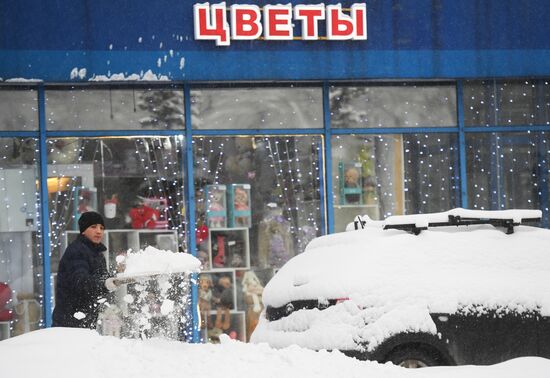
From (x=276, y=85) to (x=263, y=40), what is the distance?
0.71 metres

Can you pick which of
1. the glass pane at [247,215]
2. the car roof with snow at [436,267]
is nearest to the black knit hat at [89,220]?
the car roof with snow at [436,267]

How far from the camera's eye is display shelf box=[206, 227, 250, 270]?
1349 cm

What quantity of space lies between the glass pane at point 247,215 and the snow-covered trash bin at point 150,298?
37cm

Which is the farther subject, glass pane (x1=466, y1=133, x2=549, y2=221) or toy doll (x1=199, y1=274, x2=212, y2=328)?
glass pane (x1=466, y1=133, x2=549, y2=221)

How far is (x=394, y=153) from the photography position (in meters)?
14.0

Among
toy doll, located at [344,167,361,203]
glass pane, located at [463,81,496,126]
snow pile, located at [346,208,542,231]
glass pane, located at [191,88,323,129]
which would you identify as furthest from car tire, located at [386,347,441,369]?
glass pane, located at [463,81,496,126]

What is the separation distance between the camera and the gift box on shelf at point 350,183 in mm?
13875

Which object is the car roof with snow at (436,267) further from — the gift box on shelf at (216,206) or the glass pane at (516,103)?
the glass pane at (516,103)

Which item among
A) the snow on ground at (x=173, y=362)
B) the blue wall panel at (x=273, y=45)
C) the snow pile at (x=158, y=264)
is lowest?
the snow on ground at (x=173, y=362)

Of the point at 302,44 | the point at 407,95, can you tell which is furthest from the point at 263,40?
the point at 407,95

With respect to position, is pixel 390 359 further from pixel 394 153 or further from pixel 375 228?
pixel 394 153

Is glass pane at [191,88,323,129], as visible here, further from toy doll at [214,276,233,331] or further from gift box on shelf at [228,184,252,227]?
toy doll at [214,276,233,331]

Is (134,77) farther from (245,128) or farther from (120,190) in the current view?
(245,128)

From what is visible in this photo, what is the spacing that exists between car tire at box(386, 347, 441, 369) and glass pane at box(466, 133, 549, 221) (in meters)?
6.43
